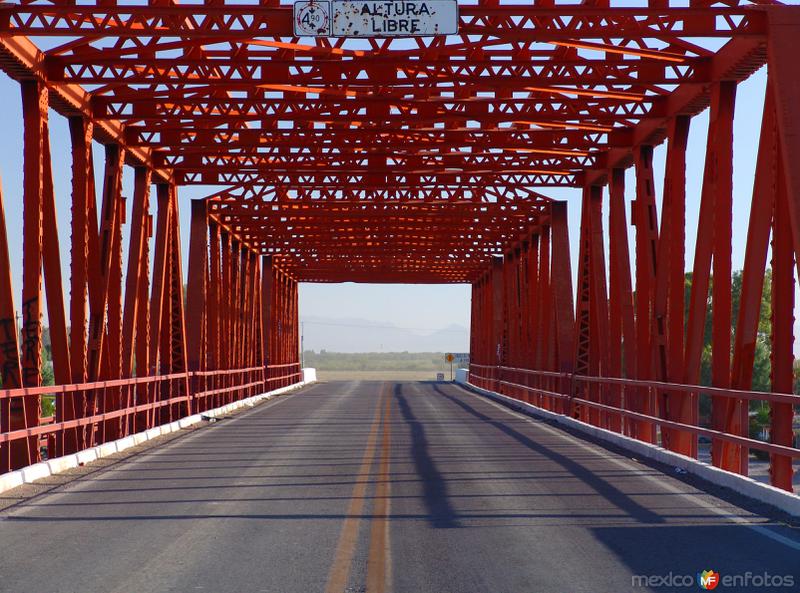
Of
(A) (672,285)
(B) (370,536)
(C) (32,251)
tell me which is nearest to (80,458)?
(C) (32,251)

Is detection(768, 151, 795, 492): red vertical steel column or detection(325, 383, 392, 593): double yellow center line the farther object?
detection(768, 151, 795, 492): red vertical steel column

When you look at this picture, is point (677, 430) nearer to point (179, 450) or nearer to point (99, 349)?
point (179, 450)

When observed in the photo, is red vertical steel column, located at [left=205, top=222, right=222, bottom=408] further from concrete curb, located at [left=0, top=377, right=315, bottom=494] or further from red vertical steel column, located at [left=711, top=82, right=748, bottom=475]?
red vertical steel column, located at [left=711, top=82, right=748, bottom=475]

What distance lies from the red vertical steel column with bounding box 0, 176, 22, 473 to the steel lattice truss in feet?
9.67

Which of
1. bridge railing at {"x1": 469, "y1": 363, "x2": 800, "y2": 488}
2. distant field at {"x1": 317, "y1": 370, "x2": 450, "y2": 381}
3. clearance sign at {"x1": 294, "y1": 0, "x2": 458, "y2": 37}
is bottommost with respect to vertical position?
distant field at {"x1": 317, "y1": 370, "x2": 450, "y2": 381}

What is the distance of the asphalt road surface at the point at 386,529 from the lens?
793cm

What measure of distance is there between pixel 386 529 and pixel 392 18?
7.49 m

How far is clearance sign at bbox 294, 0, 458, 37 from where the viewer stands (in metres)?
15.0

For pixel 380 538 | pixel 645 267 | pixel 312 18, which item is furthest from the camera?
pixel 645 267

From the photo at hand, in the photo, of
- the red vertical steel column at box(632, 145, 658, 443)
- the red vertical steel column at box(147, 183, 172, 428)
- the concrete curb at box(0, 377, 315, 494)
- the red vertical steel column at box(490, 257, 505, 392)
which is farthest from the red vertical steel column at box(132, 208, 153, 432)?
the red vertical steel column at box(490, 257, 505, 392)

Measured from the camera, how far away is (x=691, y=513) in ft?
36.6

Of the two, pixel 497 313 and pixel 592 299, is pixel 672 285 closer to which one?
pixel 592 299

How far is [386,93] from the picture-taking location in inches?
837

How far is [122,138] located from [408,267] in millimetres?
40249
